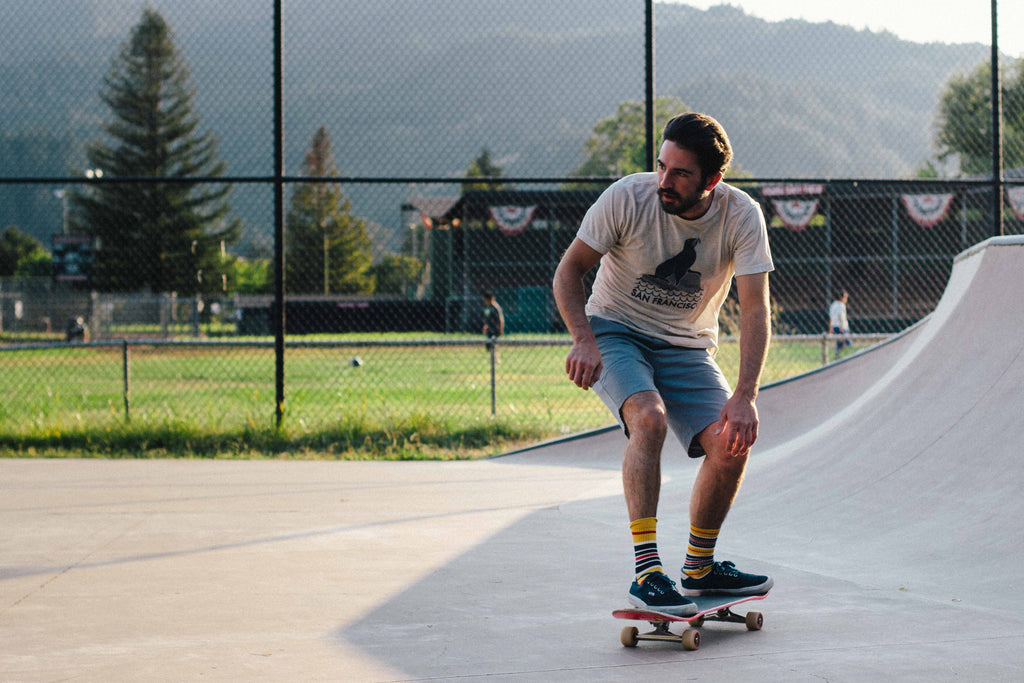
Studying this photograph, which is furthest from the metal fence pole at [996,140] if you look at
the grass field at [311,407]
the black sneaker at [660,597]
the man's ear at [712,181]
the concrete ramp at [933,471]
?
the black sneaker at [660,597]

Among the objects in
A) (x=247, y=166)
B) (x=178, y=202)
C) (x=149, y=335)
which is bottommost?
(x=149, y=335)

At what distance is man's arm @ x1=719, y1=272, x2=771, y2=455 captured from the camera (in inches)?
120

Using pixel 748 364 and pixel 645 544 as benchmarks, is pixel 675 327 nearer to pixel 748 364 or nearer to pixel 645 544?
pixel 748 364

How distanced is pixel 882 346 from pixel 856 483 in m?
3.93

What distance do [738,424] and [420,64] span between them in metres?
9.11

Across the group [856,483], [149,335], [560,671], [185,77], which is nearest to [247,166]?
[856,483]

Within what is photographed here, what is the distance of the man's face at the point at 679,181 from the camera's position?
309cm

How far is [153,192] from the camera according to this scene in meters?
46.7

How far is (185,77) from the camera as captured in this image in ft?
180

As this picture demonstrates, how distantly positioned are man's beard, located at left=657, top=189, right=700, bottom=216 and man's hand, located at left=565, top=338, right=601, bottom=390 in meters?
0.52

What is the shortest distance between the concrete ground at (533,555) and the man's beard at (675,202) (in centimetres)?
136

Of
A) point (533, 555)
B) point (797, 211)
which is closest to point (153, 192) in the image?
point (797, 211)

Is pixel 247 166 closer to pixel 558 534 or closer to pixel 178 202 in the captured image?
pixel 558 534

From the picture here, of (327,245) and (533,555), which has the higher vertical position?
(327,245)
